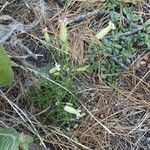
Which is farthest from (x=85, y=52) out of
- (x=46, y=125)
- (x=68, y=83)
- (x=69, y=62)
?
(x=46, y=125)

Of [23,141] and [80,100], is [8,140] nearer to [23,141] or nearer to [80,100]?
[23,141]

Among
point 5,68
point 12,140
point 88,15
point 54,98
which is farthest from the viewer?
point 88,15

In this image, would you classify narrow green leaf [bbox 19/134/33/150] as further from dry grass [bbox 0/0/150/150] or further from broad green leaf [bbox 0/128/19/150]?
dry grass [bbox 0/0/150/150]

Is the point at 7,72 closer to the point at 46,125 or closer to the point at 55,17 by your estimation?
the point at 46,125

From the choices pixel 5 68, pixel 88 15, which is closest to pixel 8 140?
pixel 5 68

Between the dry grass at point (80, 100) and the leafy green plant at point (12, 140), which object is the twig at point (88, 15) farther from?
the leafy green plant at point (12, 140)
